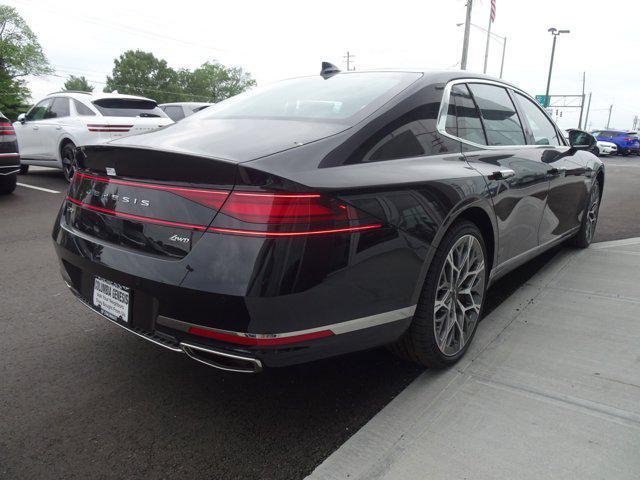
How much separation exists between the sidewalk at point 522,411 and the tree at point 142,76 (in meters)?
76.2

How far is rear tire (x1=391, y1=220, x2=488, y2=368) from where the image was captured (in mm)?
2268

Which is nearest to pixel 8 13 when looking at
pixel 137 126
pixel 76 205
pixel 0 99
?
pixel 0 99

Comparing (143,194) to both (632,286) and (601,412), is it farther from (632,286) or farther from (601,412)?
(632,286)

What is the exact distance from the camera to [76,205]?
235 cm

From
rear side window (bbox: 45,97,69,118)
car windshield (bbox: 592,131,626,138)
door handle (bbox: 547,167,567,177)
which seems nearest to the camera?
door handle (bbox: 547,167,567,177)

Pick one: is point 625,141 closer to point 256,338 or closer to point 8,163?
point 8,163

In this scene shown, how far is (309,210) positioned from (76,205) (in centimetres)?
127

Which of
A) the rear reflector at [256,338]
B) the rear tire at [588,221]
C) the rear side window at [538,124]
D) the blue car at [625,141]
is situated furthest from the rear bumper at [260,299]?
the blue car at [625,141]

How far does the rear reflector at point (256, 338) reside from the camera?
5.72 ft

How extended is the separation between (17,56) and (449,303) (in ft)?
216

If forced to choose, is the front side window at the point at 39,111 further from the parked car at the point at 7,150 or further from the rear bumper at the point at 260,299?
the rear bumper at the point at 260,299

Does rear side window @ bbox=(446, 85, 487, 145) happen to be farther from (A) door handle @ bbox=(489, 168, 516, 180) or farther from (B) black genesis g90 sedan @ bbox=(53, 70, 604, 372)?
(A) door handle @ bbox=(489, 168, 516, 180)

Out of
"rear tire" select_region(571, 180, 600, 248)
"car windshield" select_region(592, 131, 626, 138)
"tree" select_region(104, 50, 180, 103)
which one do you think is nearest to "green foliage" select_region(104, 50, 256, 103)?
"tree" select_region(104, 50, 180, 103)

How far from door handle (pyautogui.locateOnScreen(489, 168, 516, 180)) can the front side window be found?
29.0ft
